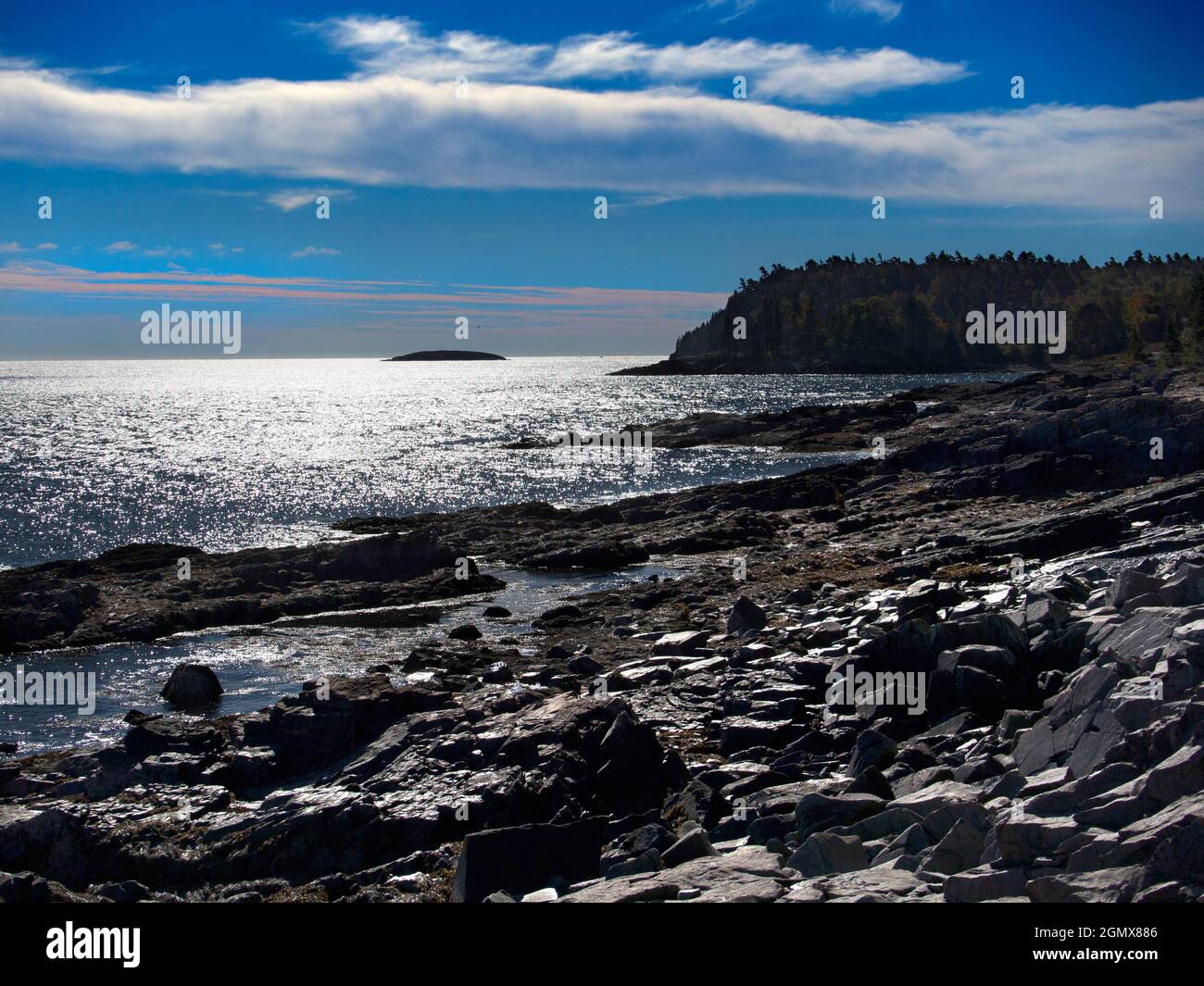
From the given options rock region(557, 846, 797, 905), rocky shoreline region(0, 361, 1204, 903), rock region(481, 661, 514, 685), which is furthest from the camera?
rock region(481, 661, 514, 685)

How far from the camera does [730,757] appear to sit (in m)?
17.1

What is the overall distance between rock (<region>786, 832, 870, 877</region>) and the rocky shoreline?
0.03 metres

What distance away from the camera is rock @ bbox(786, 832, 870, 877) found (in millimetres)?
10992

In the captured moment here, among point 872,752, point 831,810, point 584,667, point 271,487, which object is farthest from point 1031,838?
point 271,487

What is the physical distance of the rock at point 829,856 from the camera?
10992 mm

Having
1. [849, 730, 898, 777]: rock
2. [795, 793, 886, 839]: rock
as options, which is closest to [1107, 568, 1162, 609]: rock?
[849, 730, 898, 777]: rock

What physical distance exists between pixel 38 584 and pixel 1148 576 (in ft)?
128

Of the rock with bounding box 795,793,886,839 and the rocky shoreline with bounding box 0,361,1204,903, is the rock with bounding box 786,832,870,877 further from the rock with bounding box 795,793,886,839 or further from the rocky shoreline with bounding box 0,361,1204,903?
the rock with bounding box 795,793,886,839

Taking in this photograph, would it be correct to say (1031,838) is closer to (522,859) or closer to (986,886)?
(986,886)

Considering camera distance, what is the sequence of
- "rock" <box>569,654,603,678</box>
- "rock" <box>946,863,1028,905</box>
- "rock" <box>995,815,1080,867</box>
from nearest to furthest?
"rock" <box>946,863,1028,905</box> < "rock" <box>995,815,1080,867</box> < "rock" <box>569,654,603,678</box>

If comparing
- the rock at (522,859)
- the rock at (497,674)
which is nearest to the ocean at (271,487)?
the rock at (497,674)

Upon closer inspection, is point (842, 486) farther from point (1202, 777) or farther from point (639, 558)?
point (1202, 777)

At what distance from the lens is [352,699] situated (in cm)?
2003

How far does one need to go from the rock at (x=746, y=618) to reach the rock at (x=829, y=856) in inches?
553
